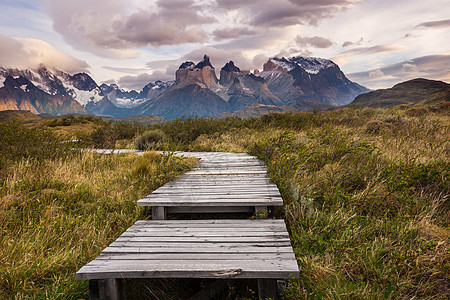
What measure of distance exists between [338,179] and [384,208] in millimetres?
836

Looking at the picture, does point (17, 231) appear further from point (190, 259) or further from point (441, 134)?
point (441, 134)

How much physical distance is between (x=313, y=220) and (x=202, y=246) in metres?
1.49

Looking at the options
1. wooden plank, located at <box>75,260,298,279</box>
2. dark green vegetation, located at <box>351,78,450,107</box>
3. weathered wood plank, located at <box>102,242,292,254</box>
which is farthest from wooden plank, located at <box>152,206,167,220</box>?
dark green vegetation, located at <box>351,78,450,107</box>

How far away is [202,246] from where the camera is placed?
90.4 inches

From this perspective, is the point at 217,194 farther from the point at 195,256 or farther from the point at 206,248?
the point at 195,256

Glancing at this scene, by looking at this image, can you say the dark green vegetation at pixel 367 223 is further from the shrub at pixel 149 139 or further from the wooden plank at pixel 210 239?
the shrub at pixel 149 139

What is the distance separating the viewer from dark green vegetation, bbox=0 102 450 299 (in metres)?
2.13

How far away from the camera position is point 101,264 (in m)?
2.00

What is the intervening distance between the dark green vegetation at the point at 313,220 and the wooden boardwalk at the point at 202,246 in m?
0.27

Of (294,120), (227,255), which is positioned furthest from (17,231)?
(294,120)

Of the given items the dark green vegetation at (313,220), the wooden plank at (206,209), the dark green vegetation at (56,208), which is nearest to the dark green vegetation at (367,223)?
the dark green vegetation at (313,220)

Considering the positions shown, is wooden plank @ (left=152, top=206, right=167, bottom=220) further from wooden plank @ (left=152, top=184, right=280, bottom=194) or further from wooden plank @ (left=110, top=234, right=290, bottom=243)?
wooden plank @ (left=110, top=234, right=290, bottom=243)

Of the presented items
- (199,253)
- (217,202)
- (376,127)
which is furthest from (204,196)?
(376,127)

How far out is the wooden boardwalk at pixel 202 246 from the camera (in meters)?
1.87
